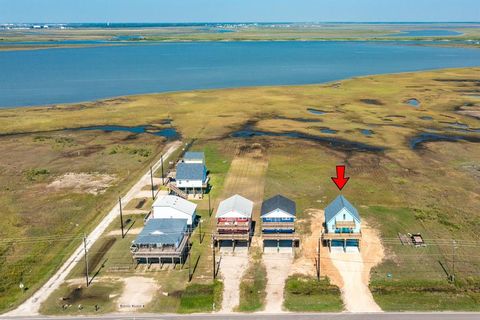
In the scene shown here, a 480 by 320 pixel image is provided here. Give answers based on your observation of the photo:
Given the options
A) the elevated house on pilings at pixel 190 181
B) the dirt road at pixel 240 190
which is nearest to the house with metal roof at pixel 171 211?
the dirt road at pixel 240 190

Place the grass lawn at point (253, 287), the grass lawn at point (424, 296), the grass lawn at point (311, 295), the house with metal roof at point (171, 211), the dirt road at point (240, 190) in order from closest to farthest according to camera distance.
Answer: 1. the grass lawn at point (424, 296)
2. the grass lawn at point (311, 295)
3. the grass lawn at point (253, 287)
4. the dirt road at point (240, 190)
5. the house with metal roof at point (171, 211)

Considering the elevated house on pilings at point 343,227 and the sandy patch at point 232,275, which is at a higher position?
the elevated house on pilings at point 343,227

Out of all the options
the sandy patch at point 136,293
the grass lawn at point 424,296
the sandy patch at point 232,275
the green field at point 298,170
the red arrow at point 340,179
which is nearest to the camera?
the grass lawn at point 424,296

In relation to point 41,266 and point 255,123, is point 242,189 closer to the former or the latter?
point 41,266

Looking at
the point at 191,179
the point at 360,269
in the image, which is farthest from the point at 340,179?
the point at 360,269

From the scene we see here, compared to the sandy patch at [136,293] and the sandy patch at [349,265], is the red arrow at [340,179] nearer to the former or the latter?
the sandy patch at [349,265]

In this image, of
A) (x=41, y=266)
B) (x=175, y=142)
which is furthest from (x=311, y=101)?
(x=41, y=266)

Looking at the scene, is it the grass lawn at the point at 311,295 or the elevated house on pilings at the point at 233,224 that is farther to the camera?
the elevated house on pilings at the point at 233,224

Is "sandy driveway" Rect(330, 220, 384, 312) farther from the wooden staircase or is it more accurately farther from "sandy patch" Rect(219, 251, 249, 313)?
the wooden staircase

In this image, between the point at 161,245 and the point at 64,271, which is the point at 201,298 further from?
the point at 64,271
